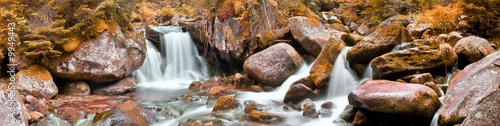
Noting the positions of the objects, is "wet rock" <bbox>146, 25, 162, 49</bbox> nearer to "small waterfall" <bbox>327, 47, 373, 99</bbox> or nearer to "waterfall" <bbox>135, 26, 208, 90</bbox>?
"waterfall" <bbox>135, 26, 208, 90</bbox>

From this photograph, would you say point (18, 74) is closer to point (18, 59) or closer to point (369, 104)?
point (18, 59)

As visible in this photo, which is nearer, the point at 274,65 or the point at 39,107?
the point at 39,107

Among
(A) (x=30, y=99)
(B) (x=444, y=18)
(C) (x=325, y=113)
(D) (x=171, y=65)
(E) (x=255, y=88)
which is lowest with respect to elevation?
(E) (x=255, y=88)

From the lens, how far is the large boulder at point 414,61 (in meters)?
6.21

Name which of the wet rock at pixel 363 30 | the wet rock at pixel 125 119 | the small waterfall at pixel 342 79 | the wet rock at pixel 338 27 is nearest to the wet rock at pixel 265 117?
the small waterfall at pixel 342 79

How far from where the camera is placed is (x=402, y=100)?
15.1 ft

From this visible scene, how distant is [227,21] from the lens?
11.4m

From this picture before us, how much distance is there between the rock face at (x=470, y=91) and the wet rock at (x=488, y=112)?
1.14 meters

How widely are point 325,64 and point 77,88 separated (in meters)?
8.03

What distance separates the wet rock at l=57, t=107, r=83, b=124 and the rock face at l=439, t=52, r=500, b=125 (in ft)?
24.3

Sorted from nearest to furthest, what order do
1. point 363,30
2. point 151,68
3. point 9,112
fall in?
point 9,112 < point 151,68 < point 363,30

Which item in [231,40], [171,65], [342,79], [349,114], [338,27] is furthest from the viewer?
[338,27]

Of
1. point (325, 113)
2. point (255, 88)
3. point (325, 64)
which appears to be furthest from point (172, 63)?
point (325, 113)

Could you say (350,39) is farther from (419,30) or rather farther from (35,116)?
(35,116)
